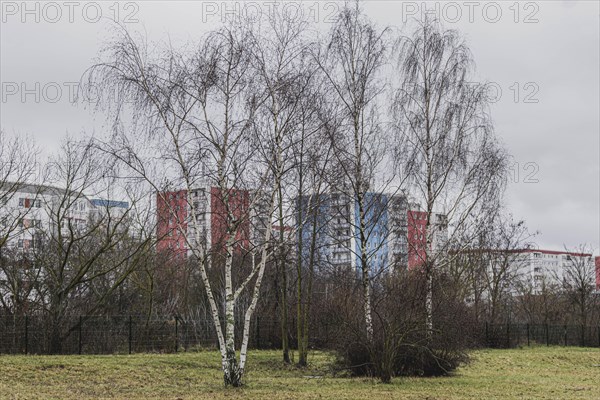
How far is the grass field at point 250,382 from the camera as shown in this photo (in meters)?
15.5

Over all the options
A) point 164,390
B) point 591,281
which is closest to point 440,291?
point 164,390

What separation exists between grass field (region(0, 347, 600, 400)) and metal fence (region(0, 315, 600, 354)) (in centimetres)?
220

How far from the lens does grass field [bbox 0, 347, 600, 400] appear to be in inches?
612

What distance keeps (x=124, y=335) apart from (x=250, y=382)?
9.84 metres

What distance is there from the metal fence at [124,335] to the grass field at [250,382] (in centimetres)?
→ 220

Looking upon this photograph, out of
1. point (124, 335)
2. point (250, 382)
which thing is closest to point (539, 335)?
point (124, 335)

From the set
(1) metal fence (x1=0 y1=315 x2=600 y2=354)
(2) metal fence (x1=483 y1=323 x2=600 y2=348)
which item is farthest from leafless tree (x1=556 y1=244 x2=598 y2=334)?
(1) metal fence (x1=0 y1=315 x2=600 y2=354)

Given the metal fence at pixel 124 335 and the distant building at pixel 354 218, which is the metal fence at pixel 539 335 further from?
the distant building at pixel 354 218

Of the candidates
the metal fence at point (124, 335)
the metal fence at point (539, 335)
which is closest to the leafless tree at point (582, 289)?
the metal fence at point (539, 335)

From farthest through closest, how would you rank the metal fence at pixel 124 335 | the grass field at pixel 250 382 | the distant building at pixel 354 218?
the metal fence at pixel 124 335 < the distant building at pixel 354 218 < the grass field at pixel 250 382

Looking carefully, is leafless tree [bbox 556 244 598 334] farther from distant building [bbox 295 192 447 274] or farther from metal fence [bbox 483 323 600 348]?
distant building [bbox 295 192 447 274]

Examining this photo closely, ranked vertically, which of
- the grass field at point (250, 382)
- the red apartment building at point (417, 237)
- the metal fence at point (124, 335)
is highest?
the red apartment building at point (417, 237)

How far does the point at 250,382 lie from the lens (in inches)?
711

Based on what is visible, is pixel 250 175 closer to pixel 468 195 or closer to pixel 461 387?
pixel 461 387
